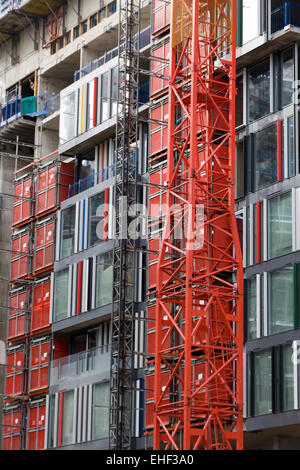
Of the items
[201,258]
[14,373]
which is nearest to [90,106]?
[14,373]

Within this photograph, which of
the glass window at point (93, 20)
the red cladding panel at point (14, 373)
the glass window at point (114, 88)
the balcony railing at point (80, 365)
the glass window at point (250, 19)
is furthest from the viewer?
the glass window at point (93, 20)

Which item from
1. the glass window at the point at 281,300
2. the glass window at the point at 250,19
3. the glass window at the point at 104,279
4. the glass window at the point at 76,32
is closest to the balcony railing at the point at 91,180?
the glass window at the point at 104,279

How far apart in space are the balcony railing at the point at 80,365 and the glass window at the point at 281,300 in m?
13.5

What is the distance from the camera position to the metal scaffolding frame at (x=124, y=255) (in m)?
60.1

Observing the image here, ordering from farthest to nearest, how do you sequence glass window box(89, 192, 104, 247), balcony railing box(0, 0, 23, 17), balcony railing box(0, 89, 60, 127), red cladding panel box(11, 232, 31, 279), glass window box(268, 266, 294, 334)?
balcony railing box(0, 0, 23, 17) → balcony railing box(0, 89, 60, 127) → red cladding panel box(11, 232, 31, 279) → glass window box(89, 192, 104, 247) → glass window box(268, 266, 294, 334)

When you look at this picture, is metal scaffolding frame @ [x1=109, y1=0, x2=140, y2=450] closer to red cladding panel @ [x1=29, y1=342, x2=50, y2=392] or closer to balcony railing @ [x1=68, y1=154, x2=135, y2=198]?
balcony railing @ [x1=68, y1=154, x2=135, y2=198]

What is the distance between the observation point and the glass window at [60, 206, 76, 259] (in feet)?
237

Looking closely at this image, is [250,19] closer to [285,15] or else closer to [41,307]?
[285,15]

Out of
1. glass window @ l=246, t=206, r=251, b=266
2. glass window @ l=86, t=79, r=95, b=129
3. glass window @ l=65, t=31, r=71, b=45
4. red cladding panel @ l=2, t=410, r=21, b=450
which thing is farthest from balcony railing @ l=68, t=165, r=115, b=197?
red cladding panel @ l=2, t=410, r=21, b=450

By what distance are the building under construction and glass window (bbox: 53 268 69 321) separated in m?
0.16

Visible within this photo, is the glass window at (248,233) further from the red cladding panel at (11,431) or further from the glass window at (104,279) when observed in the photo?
the red cladding panel at (11,431)

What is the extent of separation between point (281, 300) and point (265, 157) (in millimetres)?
7564

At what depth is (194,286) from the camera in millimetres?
57844
